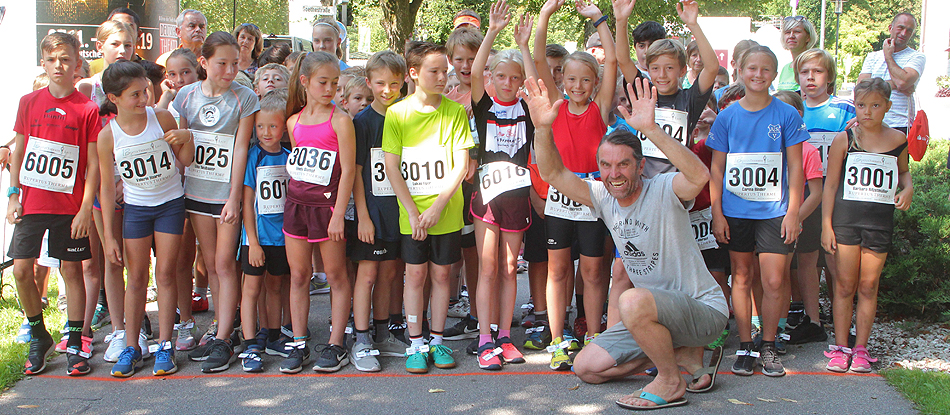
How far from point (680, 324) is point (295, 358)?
2.27 meters

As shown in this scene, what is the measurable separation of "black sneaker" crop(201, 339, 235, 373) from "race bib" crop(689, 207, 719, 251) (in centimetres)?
298

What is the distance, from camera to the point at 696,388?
4.06 metres

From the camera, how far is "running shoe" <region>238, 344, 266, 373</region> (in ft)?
14.6

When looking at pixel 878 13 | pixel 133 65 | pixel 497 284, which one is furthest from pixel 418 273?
pixel 878 13

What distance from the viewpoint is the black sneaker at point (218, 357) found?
4457mm

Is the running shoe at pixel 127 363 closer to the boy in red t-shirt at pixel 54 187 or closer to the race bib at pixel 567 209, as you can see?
the boy in red t-shirt at pixel 54 187

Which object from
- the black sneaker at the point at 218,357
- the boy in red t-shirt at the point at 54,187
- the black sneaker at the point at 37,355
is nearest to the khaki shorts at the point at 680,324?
the black sneaker at the point at 218,357

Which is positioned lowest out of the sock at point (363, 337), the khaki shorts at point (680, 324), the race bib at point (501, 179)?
the sock at point (363, 337)

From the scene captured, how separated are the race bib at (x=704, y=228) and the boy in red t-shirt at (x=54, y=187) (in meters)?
3.72

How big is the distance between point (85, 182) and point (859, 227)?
15.6 feet

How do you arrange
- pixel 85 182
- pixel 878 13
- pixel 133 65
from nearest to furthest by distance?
pixel 133 65
pixel 85 182
pixel 878 13

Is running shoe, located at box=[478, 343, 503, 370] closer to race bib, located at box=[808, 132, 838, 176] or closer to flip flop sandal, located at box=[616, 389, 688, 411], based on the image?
flip flop sandal, located at box=[616, 389, 688, 411]

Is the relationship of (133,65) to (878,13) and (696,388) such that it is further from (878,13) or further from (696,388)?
(878,13)

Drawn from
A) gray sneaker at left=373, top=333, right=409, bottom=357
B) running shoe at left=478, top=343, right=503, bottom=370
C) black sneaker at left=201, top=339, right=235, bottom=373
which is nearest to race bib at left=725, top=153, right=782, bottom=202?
running shoe at left=478, top=343, right=503, bottom=370
